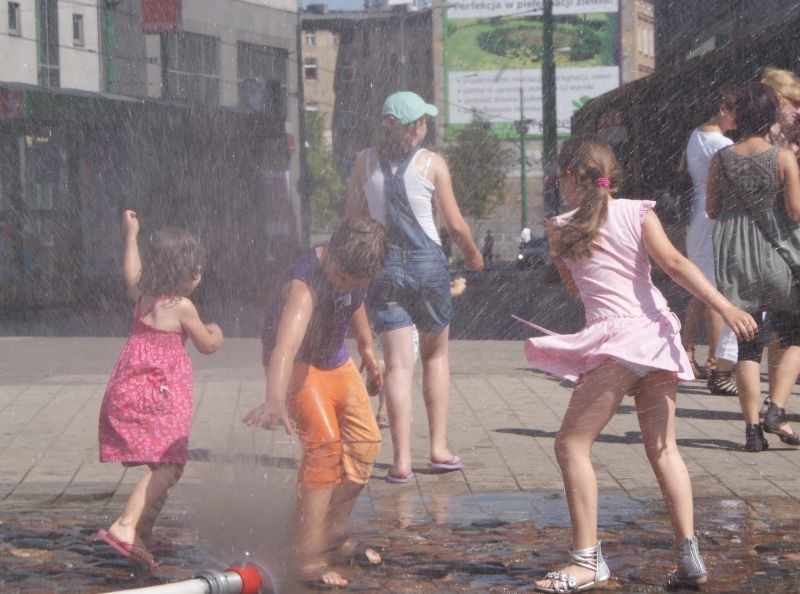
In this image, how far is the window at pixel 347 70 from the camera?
112 m

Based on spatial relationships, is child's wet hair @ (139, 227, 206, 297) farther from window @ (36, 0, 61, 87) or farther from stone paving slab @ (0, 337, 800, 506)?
window @ (36, 0, 61, 87)

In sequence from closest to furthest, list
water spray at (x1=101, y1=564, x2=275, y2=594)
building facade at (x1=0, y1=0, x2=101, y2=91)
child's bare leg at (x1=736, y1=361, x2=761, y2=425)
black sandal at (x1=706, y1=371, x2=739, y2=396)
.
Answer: water spray at (x1=101, y1=564, x2=275, y2=594)
child's bare leg at (x1=736, y1=361, x2=761, y2=425)
black sandal at (x1=706, y1=371, x2=739, y2=396)
building facade at (x1=0, y1=0, x2=101, y2=91)

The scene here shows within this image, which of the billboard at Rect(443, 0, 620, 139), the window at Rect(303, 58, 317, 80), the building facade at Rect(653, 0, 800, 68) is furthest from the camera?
the window at Rect(303, 58, 317, 80)

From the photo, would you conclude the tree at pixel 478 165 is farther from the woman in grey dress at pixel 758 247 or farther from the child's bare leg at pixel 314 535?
the child's bare leg at pixel 314 535

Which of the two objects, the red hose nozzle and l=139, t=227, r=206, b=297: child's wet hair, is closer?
the red hose nozzle

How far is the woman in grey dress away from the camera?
6504 millimetres

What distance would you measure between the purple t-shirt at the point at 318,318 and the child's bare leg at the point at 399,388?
4.69 feet

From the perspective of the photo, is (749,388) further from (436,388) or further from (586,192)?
(586,192)

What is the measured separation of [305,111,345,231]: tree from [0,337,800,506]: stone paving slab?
2941 inches

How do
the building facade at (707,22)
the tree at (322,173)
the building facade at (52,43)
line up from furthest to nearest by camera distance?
the tree at (322,173), the building facade at (52,43), the building facade at (707,22)

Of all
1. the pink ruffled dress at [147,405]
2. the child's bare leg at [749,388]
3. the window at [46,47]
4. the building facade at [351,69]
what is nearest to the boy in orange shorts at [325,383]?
the pink ruffled dress at [147,405]

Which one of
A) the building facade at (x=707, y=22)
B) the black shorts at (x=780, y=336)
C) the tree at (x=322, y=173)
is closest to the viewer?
the black shorts at (x=780, y=336)

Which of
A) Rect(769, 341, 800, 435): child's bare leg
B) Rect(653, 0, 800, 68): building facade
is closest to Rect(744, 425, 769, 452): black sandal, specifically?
Rect(769, 341, 800, 435): child's bare leg

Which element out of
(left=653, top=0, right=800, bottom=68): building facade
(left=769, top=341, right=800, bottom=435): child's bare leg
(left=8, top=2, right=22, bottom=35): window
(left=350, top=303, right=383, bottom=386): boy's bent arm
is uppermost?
(left=8, top=2, right=22, bottom=35): window
